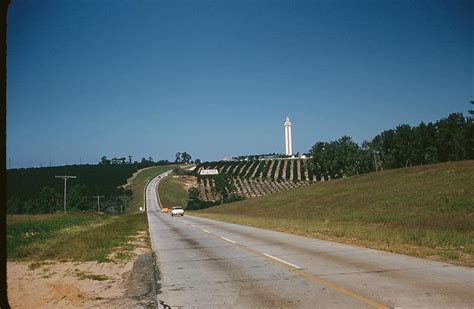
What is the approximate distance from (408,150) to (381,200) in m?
78.0

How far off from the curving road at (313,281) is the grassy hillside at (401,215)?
2.03 m

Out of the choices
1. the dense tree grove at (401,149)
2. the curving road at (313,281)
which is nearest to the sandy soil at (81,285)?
the curving road at (313,281)

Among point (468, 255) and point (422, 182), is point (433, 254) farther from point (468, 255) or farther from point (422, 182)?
point (422, 182)

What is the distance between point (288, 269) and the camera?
11648 mm

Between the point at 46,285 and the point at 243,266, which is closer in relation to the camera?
the point at 46,285

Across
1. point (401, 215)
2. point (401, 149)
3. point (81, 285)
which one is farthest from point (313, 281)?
point (401, 149)

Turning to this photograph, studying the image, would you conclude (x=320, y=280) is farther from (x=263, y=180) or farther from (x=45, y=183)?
(x=45, y=183)

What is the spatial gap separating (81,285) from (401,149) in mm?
120095

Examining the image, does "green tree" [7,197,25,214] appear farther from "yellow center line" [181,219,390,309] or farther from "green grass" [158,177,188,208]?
"yellow center line" [181,219,390,309]

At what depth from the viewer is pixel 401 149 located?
120 meters

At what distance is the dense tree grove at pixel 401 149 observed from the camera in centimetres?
10769

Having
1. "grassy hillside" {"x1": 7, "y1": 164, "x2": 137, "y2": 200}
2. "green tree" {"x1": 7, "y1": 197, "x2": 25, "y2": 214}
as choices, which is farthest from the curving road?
"grassy hillside" {"x1": 7, "y1": 164, "x2": 137, "y2": 200}

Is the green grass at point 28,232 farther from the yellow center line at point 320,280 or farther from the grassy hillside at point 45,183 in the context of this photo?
the grassy hillside at point 45,183
